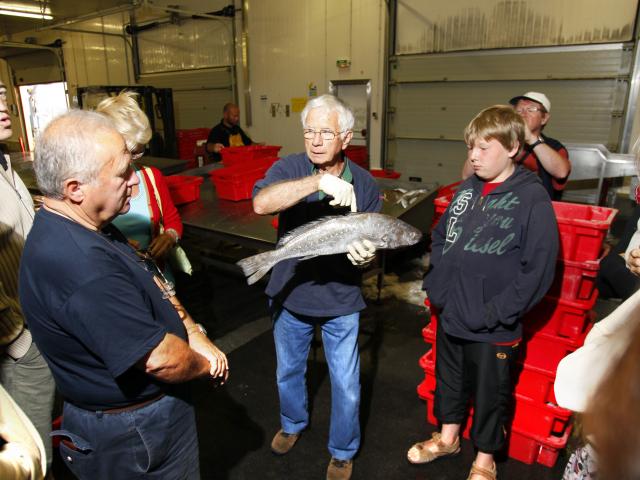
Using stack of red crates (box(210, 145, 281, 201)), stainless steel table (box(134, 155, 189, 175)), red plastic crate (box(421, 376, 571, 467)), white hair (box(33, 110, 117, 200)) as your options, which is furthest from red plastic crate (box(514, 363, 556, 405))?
stainless steel table (box(134, 155, 189, 175))

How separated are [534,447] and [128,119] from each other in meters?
2.93

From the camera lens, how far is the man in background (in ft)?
6.19

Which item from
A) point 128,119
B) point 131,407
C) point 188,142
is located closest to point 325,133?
point 128,119

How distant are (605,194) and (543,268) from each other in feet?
Result: 16.6

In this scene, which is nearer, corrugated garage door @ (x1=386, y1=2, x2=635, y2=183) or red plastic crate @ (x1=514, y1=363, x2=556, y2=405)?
red plastic crate @ (x1=514, y1=363, x2=556, y2=405)

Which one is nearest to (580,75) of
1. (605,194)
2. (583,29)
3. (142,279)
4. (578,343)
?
(583,29)

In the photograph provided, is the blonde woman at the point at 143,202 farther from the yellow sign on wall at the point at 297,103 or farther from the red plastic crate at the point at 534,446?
the yellow sign on wall at the point at 297,103

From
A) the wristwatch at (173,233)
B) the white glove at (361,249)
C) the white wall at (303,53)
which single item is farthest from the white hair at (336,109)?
the white wall at (303,53)

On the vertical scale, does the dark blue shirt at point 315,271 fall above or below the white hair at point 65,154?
below

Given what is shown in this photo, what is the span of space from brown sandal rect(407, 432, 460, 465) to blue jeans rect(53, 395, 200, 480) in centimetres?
157

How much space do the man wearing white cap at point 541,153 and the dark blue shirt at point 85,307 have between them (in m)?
2.46

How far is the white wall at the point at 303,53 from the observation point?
7.99 metres

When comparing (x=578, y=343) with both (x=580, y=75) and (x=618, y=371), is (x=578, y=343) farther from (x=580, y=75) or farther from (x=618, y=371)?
(x=580, y=75)

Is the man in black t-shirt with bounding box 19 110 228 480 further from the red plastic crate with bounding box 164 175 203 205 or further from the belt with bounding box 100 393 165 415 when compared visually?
the red plastic crate with bounding box 164 175 203 205
